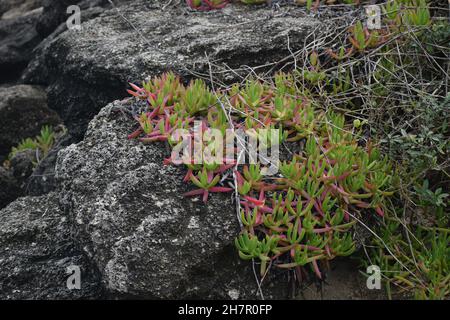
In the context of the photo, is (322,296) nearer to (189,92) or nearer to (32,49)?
(189,92)

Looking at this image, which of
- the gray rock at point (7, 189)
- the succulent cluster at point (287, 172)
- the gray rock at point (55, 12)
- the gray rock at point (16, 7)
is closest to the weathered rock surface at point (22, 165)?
the gray rock at point (7, 189)

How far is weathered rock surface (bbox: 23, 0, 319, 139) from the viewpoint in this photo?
16.4 ft

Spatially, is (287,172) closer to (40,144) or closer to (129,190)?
(129,190)

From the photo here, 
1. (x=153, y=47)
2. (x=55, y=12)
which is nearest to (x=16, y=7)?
(x=55, y=12)

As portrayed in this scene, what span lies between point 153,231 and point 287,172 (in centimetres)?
85

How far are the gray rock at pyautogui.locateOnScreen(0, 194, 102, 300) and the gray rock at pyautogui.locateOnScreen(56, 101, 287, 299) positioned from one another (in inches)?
10.1

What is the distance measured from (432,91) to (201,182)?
1968 millimetres

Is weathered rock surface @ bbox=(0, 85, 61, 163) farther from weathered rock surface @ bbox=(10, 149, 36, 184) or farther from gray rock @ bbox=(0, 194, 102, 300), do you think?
gray rock @ bbox=(0, 194, 102, 300)

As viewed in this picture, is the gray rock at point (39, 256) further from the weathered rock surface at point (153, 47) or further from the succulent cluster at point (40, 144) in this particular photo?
the succulent cluster at point (40, 144)

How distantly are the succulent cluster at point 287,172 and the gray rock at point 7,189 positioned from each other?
1914 millimetres

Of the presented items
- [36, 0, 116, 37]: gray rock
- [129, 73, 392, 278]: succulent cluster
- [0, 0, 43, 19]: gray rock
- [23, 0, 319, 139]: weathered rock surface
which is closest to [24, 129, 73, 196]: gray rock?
[23, 0, 319, 139]: weathered rock surface

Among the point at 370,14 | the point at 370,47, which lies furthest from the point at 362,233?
the point at 370,14

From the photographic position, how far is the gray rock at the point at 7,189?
5.62 m

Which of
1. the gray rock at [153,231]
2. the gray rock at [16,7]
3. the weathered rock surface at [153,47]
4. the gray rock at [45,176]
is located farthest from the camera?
the gray rock at [16,7]
